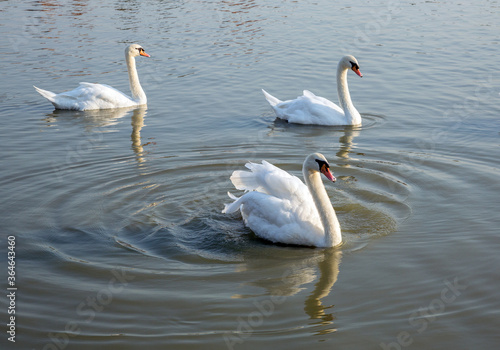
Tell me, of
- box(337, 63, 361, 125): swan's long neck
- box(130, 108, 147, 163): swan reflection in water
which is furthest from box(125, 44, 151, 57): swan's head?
box(337, 63, 361, 125): swan's long neck

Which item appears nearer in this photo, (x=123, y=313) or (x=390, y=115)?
(x=123, y=313)

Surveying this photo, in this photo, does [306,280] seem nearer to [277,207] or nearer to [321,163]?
[277,207]

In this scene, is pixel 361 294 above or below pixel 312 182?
below

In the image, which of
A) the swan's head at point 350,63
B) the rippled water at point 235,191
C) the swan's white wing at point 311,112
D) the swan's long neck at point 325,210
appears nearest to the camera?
the rippled water at point 235,191

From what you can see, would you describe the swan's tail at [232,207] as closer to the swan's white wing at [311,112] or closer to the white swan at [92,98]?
the swan's white wing at [311,112]

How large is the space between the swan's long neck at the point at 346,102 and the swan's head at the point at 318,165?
5572 mm

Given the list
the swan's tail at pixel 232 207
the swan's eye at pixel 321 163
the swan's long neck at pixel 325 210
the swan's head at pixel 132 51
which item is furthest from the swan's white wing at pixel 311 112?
the swan's eye at pixel 321 163

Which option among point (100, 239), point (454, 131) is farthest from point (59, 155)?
point (454, 131)

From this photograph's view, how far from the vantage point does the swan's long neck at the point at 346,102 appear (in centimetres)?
1306

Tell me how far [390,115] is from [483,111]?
1.85 meters

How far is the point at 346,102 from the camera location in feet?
43.7

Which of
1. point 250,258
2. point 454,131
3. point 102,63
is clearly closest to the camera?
point 250,258

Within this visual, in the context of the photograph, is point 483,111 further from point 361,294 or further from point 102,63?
point 102,63

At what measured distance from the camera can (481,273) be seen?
23.1ft
